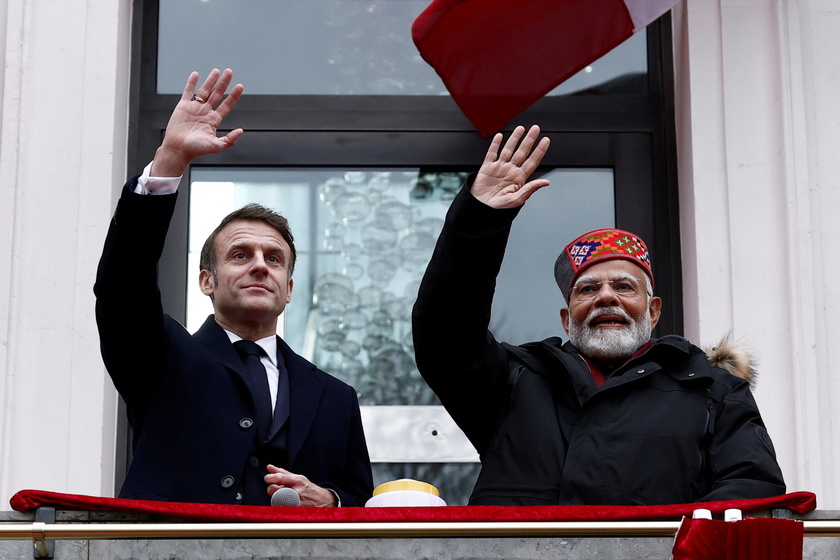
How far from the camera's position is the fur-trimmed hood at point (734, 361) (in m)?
5.02

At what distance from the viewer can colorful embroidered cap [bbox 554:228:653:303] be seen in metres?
5.02

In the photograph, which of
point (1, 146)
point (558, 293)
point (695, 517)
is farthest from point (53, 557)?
point (558, 293)

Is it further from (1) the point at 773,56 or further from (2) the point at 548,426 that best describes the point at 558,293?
(2) the point at 548,426

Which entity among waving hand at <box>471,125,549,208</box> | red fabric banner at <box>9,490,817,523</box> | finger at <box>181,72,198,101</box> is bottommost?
red fabric banner at <box>9,490,817,523</box>

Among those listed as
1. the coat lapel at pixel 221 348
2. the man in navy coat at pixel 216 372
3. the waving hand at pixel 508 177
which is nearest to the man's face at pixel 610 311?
the waving hand at pixel 508 177

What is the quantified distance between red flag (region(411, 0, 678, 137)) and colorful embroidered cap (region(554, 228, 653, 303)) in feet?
3.34

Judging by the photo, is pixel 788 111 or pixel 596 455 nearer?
pixel 596 455

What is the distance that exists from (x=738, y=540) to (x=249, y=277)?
1999 mm

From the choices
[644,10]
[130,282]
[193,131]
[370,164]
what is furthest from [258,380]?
[644,10]

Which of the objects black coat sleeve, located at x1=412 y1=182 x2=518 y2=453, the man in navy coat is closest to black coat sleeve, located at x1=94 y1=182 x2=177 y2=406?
the man in navy coat

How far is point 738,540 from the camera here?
3406mm

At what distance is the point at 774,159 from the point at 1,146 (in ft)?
10.3

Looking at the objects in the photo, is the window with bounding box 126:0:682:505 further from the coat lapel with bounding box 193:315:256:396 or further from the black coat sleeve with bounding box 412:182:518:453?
the black coat sleeve with bounding box 412:182:518:453

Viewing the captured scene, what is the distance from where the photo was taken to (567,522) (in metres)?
3.62
